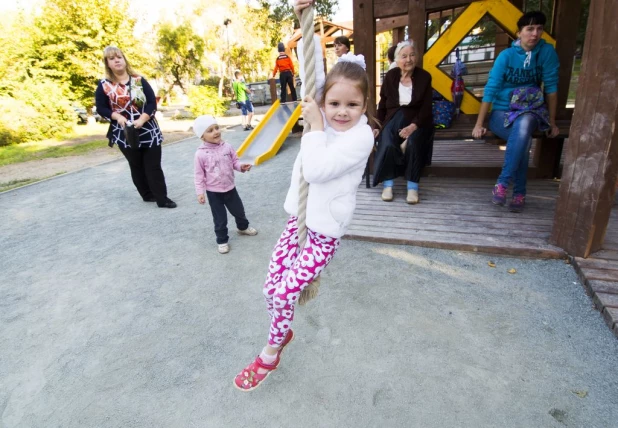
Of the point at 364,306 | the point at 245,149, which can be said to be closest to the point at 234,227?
the point at 364,306

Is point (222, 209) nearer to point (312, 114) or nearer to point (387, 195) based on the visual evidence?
point (387, 195)

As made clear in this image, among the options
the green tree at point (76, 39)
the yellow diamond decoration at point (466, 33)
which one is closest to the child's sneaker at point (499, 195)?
the yellow diamond decoration at point (466, 33)

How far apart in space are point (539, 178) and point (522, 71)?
1.62 meters

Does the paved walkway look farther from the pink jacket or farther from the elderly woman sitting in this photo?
the elderly woman sitting

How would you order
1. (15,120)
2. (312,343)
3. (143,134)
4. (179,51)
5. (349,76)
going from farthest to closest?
1. (179,51)
2. (15,120)
3. (143,134)
4. (312,343)
5. (349,76)

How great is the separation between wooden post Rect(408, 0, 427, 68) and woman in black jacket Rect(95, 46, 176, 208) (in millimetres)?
3332

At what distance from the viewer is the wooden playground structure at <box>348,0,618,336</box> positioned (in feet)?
8.18

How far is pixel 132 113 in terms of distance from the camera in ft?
15.0

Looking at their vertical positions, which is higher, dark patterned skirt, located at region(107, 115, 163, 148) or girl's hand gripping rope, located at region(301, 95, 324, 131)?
girl's hand gripping rope, located at region(301, 95, 324, 131)

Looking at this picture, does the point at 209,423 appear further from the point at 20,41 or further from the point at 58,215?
the point at 20,41

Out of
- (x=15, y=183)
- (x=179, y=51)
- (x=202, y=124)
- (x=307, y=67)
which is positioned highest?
(x=179, y=51)

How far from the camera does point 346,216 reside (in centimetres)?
170

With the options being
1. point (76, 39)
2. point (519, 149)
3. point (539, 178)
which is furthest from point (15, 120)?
point (539, 178)

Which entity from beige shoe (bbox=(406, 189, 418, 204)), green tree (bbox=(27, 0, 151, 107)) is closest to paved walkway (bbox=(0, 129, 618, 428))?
beige shoe (bbox=(406, 189, 418, 204))
